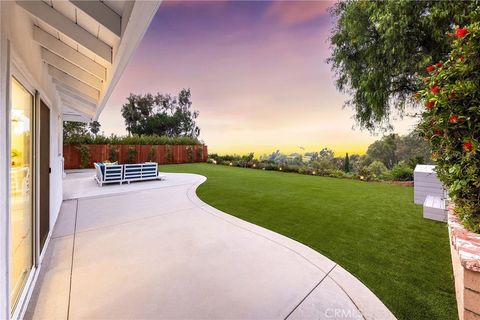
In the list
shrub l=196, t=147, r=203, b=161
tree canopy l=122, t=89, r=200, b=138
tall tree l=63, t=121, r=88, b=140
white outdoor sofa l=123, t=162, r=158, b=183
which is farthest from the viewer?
tree canopy l=122, t=89, r=200, b=138

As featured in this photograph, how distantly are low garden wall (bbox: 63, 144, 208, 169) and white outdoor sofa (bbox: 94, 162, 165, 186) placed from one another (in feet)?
21.4

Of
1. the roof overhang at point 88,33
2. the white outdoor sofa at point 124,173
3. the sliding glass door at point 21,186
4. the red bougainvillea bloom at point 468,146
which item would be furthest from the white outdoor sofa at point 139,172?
the red bougainvillea bloom at point 468,146

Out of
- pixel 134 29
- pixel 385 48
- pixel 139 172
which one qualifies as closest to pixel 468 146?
pixel 134 29

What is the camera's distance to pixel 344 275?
2.43 meters

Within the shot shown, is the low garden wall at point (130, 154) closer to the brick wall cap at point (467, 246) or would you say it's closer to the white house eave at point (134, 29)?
the white house eave at point (134, 29)

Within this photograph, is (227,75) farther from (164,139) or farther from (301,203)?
(301,203)

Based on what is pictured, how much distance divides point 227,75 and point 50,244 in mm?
13668

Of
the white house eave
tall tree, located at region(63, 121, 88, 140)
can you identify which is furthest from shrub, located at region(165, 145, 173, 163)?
the white house eave

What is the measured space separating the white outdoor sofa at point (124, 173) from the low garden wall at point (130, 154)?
6519mm

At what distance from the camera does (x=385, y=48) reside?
6215mm

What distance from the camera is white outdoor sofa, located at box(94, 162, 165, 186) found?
7.76 m

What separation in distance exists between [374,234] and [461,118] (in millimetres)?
2427

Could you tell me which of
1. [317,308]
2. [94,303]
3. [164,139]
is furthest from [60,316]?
[164,139]

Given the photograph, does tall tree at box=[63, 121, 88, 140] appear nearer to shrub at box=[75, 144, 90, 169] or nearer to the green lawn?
shrub at box=[75, 144, 90, 169]
